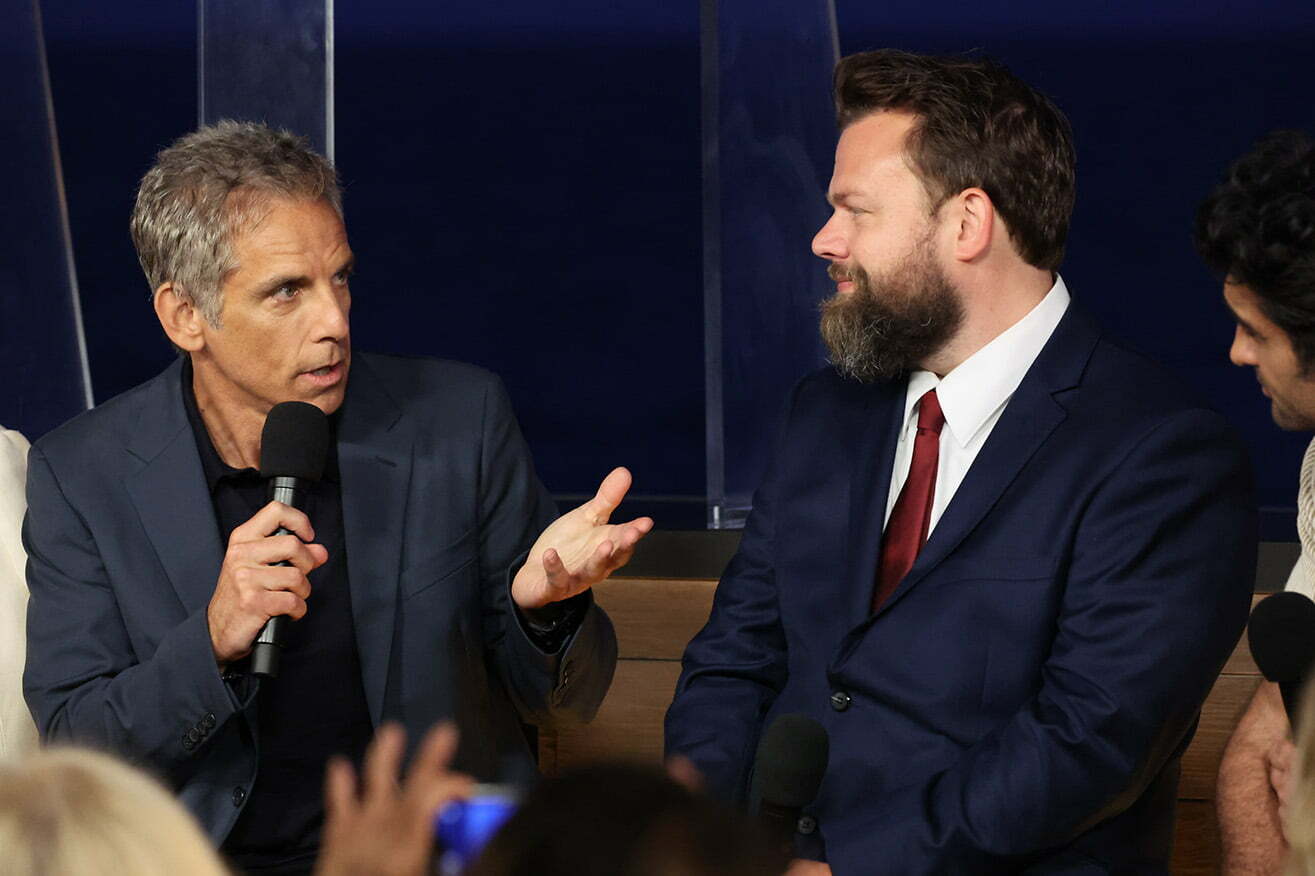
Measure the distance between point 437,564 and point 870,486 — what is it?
0.58m

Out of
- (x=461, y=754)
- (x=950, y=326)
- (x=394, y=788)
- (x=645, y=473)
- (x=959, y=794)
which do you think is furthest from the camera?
(x=645, y=473)

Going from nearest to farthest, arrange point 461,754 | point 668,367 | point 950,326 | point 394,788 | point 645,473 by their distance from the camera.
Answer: point 394,788, point 950,326, point 461,754, point 645,473, point 668,367

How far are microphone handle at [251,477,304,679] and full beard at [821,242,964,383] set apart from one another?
69 centimetres

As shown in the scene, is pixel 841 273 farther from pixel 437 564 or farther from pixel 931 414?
pixel 437 564

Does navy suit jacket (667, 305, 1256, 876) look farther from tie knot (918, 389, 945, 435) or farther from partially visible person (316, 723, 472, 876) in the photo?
partially visible person (316, 723, 472, 876)

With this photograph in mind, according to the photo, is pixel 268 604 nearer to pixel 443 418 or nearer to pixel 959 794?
pixel 443 418

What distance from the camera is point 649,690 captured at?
2.77 metres

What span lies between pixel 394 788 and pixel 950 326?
1.18 meters

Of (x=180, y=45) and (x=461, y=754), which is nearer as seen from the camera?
(x=461, y=754)

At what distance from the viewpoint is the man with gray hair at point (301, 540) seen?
81.0 inches

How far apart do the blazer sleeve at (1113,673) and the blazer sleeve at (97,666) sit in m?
0.77

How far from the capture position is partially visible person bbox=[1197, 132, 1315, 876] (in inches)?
73.2

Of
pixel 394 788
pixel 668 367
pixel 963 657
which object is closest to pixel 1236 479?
pixel 963 657

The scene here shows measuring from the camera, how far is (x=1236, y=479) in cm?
190
